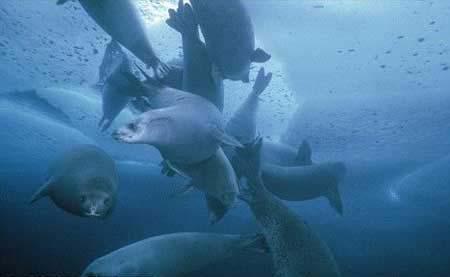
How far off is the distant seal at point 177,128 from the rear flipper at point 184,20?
2.49 feet

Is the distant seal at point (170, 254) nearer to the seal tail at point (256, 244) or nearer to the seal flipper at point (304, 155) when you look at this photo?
the seal tail at point (256, 244)

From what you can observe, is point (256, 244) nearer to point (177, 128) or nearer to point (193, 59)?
point (193, 59)

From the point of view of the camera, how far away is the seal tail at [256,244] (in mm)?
4919

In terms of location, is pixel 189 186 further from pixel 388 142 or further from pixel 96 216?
pixel 388 142

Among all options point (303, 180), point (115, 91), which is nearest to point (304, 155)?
point (303, 180)

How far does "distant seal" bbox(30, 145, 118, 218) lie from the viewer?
3.58m

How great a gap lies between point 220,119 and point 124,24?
5.75 feet

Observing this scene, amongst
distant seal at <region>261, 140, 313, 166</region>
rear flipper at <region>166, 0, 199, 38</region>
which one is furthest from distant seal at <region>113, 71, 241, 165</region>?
distant seal at <region>261, 140, 313, 166</region>

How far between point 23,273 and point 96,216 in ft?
32.6

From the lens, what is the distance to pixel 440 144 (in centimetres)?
1268

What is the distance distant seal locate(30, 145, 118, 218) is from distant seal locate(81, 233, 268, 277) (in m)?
0.89

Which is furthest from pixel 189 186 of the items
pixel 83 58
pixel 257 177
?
pixel 83 58

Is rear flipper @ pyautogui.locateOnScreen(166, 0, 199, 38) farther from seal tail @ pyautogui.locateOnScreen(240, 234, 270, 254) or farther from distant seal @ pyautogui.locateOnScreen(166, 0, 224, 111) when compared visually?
seal tail @ pyautogui.locateOnScreen(240, 234, 270, 254)

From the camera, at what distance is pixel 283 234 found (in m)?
4.78
